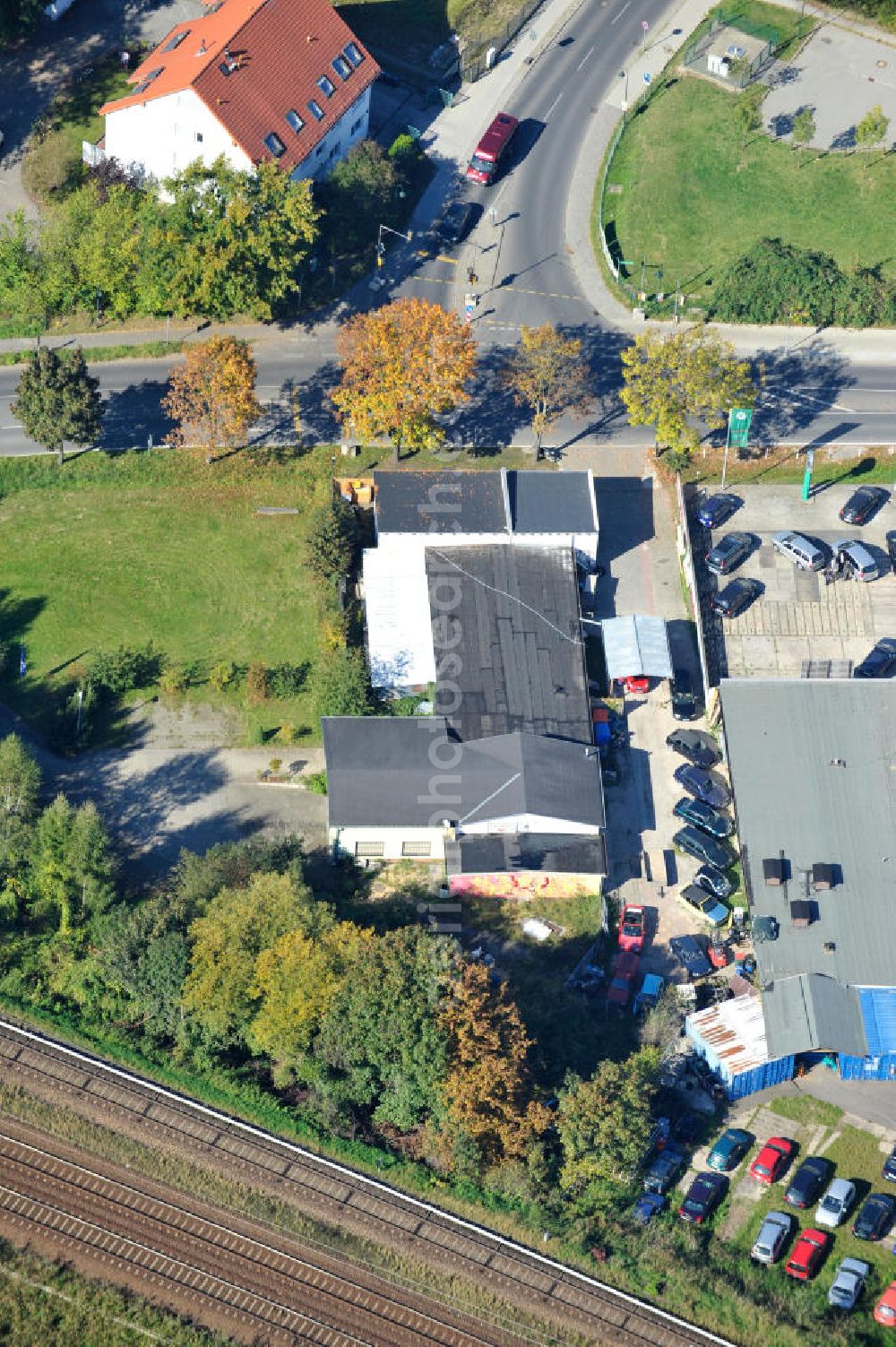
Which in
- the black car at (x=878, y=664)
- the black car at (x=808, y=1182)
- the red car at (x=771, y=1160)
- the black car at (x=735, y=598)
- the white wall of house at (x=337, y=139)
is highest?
the white wall of house at (x=337, y=139)

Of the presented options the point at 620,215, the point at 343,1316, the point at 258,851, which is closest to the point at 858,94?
the point at 620,215

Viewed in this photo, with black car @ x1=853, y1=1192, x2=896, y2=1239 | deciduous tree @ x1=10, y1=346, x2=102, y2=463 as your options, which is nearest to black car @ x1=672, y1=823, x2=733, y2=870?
black car @ x1=853, y1=1192, x2=896, y2=1239

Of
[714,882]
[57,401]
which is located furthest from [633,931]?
[57,401]

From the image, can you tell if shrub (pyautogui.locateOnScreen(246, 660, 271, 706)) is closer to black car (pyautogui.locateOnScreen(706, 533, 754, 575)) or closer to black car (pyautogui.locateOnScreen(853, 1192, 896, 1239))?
black car (pyautogui.locateOnScreen(706, 533, 754, 575))

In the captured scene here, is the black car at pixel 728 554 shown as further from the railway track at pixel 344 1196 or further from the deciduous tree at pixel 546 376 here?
the railway track at pixel 344 1196

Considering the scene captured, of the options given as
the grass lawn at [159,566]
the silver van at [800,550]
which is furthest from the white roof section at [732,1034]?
the silver van at [800,550]
